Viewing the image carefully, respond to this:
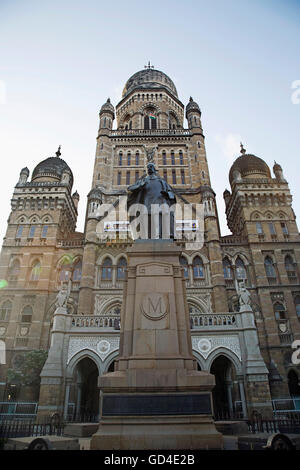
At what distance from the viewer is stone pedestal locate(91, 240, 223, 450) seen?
546 centimetres

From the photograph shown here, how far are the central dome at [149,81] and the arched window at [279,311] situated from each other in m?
33.2

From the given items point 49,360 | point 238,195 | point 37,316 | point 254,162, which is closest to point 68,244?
point 37,316

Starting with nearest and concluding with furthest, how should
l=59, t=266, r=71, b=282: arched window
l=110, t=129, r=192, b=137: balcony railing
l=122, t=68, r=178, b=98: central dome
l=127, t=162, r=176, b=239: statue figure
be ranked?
l=127, t=162, r=176, b=239: statue figure < l=59, t=266, r=71, b=282: arched window < l=110, t=129, r=192, b=137: balcony railing < l=122, t=68, r=178, b=98: central dome

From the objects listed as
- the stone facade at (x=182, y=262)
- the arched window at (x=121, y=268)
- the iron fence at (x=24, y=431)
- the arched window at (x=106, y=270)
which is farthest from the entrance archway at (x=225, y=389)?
the arched window at (x=106, y=270)

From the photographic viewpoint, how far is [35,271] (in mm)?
27125

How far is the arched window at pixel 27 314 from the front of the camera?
81.5ft

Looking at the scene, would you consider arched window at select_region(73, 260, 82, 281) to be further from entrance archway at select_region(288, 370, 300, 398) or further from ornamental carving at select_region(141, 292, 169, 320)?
ornamental carving at select_region(141, 292, 169, 320)

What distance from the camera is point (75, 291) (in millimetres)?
25875

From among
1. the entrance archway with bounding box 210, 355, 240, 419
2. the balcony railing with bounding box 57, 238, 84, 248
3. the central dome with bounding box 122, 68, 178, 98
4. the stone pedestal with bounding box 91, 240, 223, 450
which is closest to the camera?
the stone pedestal with bounding box 91, 240, 223, 450

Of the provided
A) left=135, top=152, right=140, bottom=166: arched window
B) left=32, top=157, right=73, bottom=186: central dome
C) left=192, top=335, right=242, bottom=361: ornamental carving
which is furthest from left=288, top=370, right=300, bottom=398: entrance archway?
left=32, top=157, right=73, bottom=186: central dome

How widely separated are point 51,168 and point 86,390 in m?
24.6

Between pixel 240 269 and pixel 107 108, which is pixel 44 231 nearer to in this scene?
pixel 107 108

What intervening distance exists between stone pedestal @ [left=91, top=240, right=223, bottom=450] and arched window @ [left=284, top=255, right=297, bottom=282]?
74.4 ft

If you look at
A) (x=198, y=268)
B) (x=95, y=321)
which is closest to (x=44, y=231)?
(x=95, y=321)
